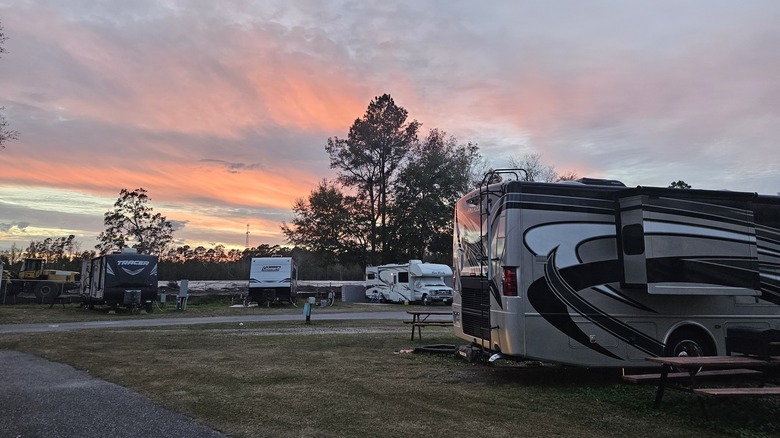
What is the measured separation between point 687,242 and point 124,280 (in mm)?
24209

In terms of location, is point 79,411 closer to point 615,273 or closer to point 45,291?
point 615,273

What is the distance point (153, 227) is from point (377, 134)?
2338 cm

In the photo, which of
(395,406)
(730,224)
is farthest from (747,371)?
(395,406)

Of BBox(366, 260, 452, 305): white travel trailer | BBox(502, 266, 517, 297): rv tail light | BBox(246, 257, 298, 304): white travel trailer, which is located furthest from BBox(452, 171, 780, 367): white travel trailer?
BBox(366, 260, 452, 305): white travel trailer

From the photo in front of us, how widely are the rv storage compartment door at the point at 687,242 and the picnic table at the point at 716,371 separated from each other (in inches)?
42.8

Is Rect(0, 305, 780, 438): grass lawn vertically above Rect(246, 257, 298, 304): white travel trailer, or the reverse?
Rect(246, 257, 298, 304): white travel trailer

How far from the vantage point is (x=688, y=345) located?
7438 mm

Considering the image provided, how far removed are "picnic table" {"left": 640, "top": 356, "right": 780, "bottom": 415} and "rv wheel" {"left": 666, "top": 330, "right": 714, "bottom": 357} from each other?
1.72 feet

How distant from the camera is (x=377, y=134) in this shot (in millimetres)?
48406

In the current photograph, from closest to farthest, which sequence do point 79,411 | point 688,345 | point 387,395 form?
point 79,411 → point 387,395 → point 688,345

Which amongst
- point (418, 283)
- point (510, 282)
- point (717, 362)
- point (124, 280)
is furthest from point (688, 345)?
point (418, 283)

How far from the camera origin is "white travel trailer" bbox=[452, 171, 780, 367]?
6957 mm

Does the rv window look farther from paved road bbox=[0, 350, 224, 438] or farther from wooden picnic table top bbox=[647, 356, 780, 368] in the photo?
paved road bbox=[0, 350, 224, 438]

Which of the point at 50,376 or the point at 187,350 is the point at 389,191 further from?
the point at 50,376
